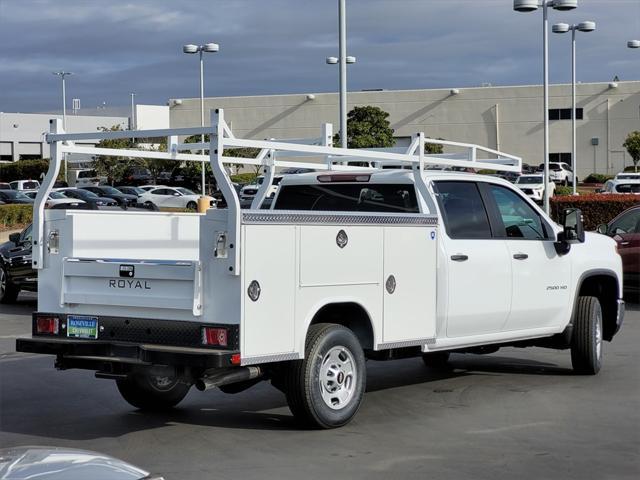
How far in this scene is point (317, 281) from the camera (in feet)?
27.4

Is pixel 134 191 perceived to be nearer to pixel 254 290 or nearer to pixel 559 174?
pixel 559 174

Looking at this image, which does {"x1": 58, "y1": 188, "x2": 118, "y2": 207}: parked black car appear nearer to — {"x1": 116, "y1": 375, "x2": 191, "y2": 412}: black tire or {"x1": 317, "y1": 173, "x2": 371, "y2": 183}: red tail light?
{"x1": 317, "y1": 173, "x2": 371, "y2": 183}: red tail light

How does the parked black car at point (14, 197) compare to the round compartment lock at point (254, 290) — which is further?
the parked black car at point (14, 197)

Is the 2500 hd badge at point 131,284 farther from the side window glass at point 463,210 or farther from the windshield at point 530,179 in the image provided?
the windshield at point 530,179

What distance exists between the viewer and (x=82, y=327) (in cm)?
848

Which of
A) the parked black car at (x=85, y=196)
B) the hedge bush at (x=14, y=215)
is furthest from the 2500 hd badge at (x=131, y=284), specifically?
the parked black car at (x=85, y=196)

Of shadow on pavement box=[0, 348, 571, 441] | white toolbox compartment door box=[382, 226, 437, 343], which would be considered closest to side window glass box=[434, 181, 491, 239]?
white toolbox compartment door box=[382, 226, 437, 343]

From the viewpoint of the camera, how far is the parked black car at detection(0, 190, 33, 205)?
53.3 m

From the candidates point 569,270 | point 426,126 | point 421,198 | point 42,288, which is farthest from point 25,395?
point 426,126

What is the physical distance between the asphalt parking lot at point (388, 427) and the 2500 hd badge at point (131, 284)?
3.96ft

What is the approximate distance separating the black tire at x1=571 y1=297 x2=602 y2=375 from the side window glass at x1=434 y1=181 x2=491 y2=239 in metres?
1.61

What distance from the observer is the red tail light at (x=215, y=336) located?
7762mm

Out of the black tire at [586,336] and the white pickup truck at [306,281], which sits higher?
the white pickup truck at [306,281]

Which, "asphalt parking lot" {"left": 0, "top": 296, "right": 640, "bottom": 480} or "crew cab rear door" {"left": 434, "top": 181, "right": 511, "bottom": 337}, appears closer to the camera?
"asphalt parking lot" {"left": 0, "top": 296, "right": 640, "bottom": 480}
